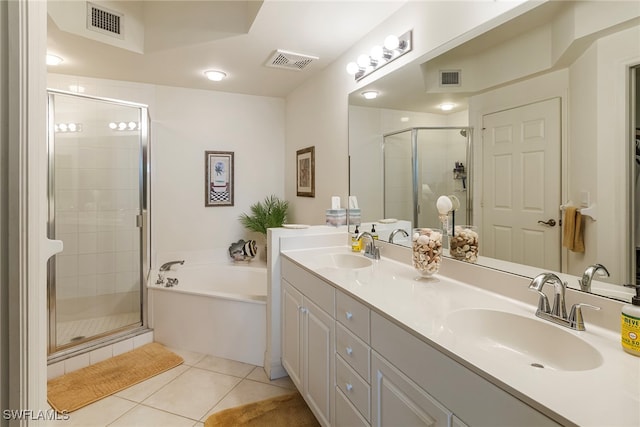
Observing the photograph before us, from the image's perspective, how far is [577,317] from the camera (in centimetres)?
97

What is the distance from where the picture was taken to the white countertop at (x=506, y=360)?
0.63 meters

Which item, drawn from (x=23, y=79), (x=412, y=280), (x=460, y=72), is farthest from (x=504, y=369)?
(x=460, y=72)

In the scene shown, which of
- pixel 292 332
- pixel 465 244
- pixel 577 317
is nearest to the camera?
pixel 577 317

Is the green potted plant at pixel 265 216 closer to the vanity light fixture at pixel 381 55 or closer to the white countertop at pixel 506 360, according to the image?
the vanity light fixture at pixel 381 55

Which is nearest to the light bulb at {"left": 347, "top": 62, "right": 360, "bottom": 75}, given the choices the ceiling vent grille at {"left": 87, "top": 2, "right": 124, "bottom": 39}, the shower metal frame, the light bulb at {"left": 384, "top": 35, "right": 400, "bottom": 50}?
the light bulb at {"left": 384, "top": 35, "right": 400, "bottom": 50}

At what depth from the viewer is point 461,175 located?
1534mm

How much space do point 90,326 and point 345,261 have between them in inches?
86.4

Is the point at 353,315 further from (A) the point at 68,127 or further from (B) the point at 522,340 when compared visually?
(A) the point at 68,127

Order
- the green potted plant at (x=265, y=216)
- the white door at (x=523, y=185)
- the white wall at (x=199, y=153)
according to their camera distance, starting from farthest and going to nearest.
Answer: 1. the green potted plant at (x=265, y=216)
2. the white wall at (x=199, y=153)
3. the white door at (x=523, y=185)

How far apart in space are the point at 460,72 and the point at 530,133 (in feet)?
1.66

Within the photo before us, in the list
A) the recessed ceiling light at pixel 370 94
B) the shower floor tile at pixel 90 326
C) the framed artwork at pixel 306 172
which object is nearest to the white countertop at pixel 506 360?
the recessed ceiling light at pixel 370 94

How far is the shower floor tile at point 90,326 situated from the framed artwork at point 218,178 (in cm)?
127

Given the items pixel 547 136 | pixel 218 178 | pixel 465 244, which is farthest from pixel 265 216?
pixel 547 136

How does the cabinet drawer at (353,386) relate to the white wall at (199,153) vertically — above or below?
below
